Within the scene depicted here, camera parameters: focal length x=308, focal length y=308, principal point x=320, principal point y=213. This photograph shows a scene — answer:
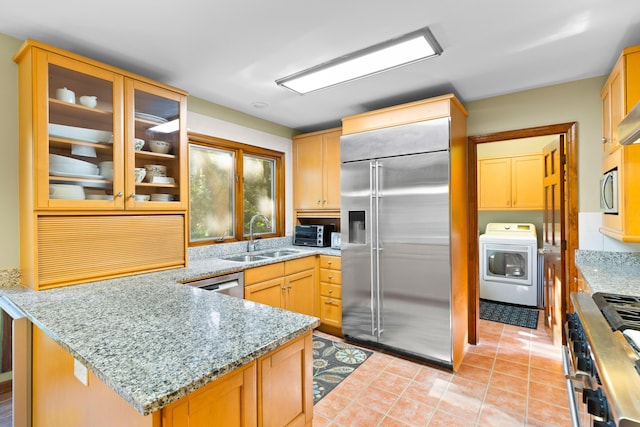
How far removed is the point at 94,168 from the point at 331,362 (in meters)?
2.32

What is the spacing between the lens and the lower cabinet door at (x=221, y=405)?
83 cm

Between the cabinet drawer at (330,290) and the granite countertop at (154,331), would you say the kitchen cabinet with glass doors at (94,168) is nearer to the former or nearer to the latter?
the granite countertop at (154,331)

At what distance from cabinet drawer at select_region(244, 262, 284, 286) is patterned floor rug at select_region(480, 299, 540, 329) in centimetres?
260

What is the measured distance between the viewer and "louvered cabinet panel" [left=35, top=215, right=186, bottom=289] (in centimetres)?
177

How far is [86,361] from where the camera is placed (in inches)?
36.8

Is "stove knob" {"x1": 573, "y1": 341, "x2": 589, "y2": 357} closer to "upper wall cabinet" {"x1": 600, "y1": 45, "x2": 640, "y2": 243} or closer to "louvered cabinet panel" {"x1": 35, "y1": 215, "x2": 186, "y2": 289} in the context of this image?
"upper wall cabinet" {"x1": 600, "y1": 45, "x2": 640, "y2": 243}

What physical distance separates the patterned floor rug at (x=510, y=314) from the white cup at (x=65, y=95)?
439 cm

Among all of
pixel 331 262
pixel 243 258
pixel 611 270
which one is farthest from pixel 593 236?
pixel 243 258

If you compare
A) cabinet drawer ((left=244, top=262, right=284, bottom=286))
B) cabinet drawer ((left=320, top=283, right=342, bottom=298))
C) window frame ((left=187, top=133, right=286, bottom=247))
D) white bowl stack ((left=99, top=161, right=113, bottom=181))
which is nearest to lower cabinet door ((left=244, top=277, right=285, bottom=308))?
cabinet drawer ((left=244, top=262, right=284, bottom=286))

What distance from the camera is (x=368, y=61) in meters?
2.12

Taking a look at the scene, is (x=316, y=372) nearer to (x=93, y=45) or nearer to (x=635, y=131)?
(x=635, y=131)

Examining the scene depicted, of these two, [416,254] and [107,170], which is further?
[416,254]

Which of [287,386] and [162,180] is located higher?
[162,180]

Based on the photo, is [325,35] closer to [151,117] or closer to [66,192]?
[151,117]
